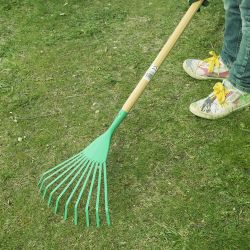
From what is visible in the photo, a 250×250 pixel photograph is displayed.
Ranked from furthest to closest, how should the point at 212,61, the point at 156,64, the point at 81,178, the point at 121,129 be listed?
the point at 212,61 → the point at 121,129 → the point at 156,64 → the point at 81,178

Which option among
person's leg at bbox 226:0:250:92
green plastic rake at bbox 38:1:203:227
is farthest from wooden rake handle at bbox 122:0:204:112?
person's leg at bbox 226:0:250:92

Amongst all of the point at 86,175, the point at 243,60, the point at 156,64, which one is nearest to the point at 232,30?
the point at 243,60

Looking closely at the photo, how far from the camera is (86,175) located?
7.38ft

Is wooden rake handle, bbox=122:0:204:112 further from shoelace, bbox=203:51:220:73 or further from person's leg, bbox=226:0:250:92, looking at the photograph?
shoelace, bbox=203:51:220:73

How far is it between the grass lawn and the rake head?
0.06m

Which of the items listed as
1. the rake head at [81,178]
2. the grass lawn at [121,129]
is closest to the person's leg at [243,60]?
the grass lawn at [121,129]

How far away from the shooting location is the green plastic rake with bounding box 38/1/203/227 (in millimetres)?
2106

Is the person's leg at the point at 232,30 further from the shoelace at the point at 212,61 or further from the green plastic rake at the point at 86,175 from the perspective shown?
the green plastic rake at the point at 86,175

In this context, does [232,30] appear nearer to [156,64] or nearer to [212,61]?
[212,61]

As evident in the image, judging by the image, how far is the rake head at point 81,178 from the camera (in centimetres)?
211

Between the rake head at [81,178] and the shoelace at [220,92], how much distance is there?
0.64 meters

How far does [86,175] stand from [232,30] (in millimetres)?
1132

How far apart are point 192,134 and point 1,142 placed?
1039mm

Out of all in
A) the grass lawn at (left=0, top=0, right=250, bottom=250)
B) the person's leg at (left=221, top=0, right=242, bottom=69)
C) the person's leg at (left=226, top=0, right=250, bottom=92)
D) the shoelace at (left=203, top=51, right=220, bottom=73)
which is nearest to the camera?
the grass lawn at (left=0, top=0, right=250, bottom=250)
